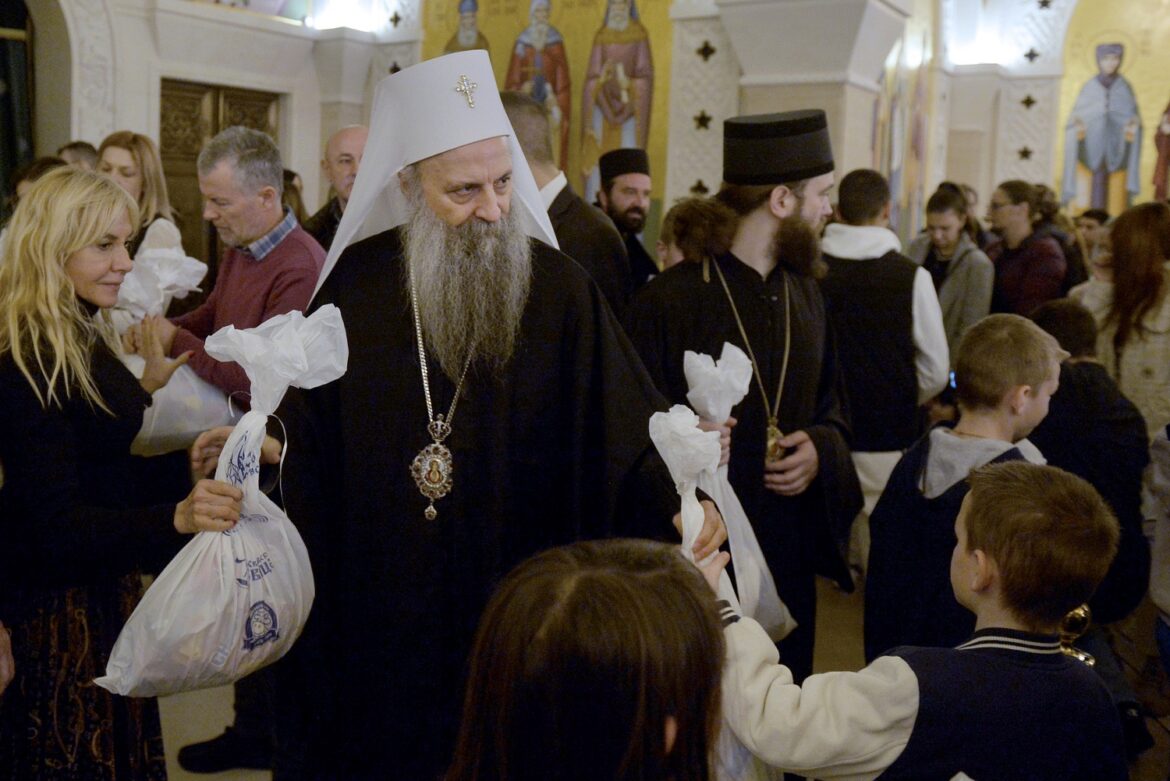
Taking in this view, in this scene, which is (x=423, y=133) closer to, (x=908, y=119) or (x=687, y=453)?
(x=687, y=453)

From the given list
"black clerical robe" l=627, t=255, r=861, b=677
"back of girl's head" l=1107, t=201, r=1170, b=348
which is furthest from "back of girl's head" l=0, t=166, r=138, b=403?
"back of girl's head" l=1107, t=201, r=1170, b=348

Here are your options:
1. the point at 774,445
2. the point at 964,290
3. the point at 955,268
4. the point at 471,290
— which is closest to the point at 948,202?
→ the point at 955,268

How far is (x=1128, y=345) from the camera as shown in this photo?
3.89 m

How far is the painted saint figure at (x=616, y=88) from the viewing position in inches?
315

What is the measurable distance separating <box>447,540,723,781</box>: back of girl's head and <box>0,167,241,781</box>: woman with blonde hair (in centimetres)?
118

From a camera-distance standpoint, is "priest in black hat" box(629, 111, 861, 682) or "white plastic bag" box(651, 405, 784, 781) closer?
"white plastic bag" box(651, 405, 784, 781)

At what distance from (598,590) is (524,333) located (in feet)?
4.08

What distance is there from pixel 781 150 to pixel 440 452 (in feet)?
4.45

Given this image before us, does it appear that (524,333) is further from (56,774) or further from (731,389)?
(56,774)

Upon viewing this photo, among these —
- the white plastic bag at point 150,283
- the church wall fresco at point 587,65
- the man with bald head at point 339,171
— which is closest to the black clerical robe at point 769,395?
the white plastic bag at point 150,283

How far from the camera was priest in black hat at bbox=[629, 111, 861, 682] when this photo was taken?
3172 mm

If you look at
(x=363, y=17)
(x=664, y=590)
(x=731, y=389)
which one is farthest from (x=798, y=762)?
Answer: (x=363, y=17)

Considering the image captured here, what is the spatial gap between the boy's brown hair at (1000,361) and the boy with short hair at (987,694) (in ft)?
2.69

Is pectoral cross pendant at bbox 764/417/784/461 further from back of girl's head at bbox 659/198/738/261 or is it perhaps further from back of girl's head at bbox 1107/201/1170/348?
back of girl's head at bbox 1107/201/1170/348
